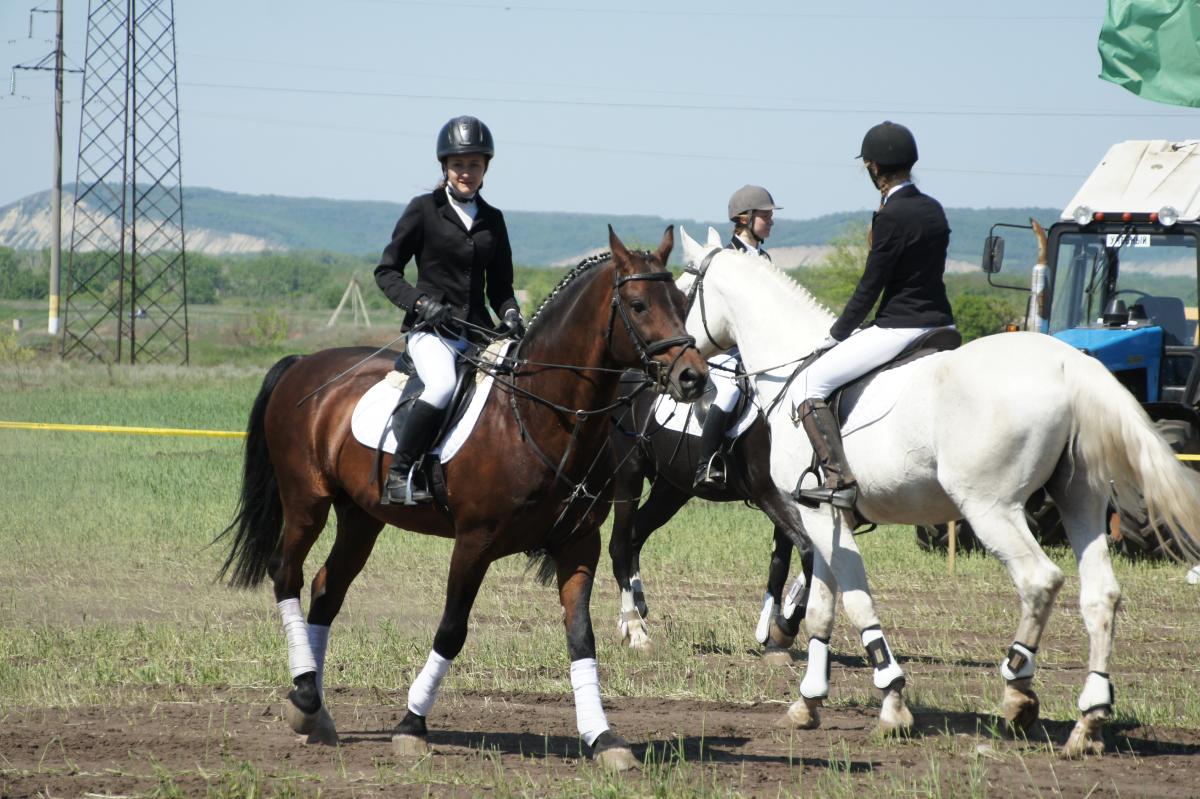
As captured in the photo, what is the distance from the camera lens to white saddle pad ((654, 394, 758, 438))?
9.10 meters

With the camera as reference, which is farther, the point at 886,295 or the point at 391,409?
the point at 886,295

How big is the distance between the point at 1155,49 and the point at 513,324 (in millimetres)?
9510

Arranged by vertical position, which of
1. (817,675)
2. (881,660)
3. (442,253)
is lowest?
(817,675)

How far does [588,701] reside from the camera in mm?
6469

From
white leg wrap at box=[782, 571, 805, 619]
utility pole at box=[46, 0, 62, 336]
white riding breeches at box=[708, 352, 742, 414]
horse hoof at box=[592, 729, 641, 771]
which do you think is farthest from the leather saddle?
utility pole at box=[46, 0, 62, 336]

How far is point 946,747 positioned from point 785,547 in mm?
3104

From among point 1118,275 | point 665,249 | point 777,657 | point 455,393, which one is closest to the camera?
point 665,249

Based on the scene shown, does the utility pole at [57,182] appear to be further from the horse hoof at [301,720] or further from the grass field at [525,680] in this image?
the horse hoof at [301,720]

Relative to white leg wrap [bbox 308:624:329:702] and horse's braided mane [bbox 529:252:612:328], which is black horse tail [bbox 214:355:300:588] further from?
horse's braided mane [bbox 529:252:612:328]

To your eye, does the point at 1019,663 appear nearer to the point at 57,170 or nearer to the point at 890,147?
the point at 890,147

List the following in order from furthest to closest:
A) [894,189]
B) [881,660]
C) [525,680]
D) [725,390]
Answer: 1. [725,390]
2. [525,680]
3. [894,189]
4. [881,660]

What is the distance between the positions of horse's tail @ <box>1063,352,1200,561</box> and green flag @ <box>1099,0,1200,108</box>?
836 cm

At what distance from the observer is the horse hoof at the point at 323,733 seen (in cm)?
698

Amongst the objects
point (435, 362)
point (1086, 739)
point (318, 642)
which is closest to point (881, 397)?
point (1086, 739)
